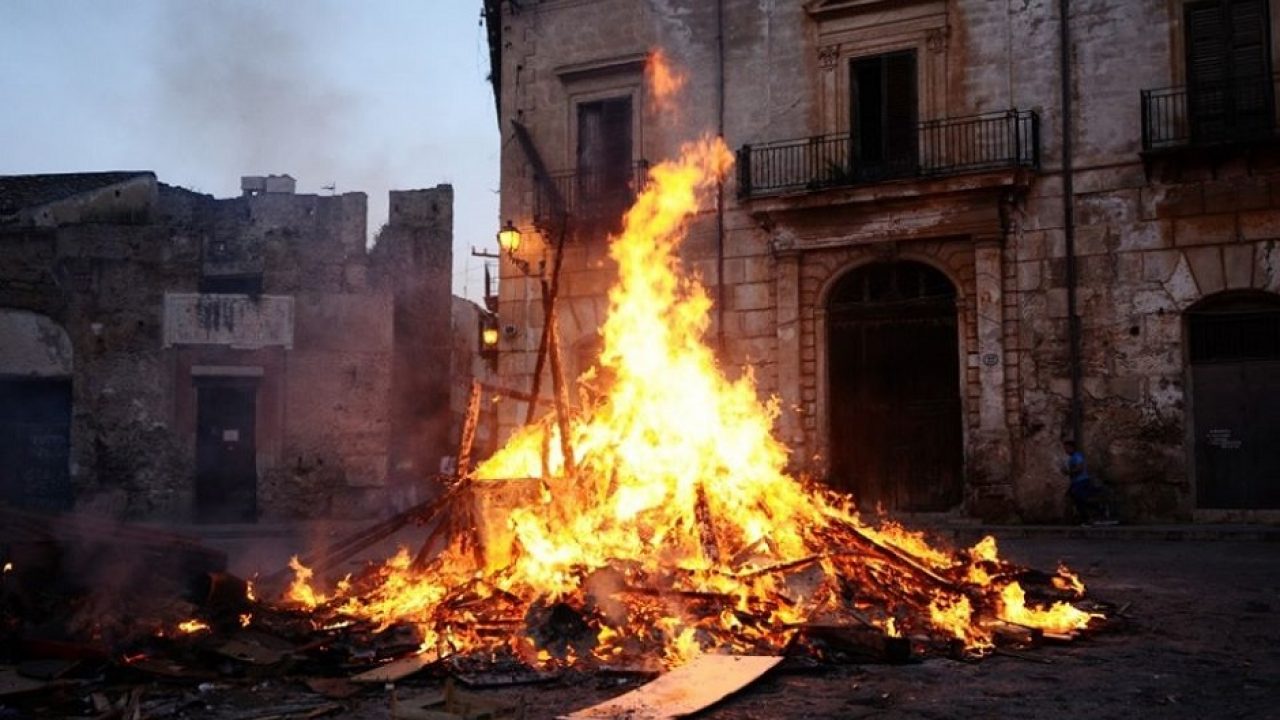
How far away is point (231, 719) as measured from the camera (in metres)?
5.82

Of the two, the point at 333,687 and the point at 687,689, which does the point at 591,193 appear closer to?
the point at 333,687

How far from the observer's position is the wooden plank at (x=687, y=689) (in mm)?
5672

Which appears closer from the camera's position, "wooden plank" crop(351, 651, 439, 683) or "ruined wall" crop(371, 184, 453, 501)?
"wooden plank" crop(351, 651, 439, 683)

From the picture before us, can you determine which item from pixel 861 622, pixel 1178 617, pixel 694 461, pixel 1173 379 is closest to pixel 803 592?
pixel 861 622

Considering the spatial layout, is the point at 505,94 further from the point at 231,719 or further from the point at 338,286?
the point at 231,719

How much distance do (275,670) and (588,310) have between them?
13.6 meters

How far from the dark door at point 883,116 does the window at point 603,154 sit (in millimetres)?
4325

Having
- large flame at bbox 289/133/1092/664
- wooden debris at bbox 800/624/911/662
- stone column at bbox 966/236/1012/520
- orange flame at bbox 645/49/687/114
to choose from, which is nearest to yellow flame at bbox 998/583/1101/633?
large flame at bbox 289/133/1092/664

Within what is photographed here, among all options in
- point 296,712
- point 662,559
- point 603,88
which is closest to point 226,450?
point 603,88

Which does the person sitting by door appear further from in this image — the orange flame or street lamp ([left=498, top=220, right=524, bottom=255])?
street lamp ([left=498, top=220, right=524, bottom=255])

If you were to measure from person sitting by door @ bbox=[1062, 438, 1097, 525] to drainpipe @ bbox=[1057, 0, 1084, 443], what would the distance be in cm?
56

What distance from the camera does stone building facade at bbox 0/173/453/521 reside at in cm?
2322

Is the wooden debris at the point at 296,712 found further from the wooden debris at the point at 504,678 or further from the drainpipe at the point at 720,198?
the drainpipe at the point at 720,198

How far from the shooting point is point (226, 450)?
2353 cm
